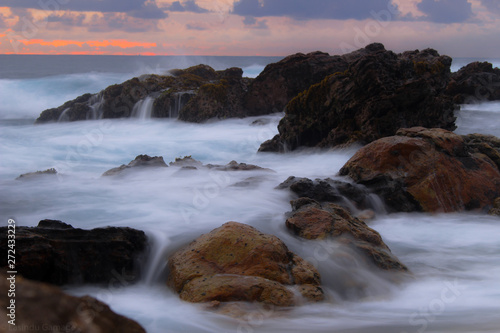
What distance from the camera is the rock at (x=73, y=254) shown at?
14.9ft

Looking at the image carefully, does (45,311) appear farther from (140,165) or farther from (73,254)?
(140,165)

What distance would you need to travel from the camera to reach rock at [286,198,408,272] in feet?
17.6

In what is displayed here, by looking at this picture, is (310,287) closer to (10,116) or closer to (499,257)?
(499,257)

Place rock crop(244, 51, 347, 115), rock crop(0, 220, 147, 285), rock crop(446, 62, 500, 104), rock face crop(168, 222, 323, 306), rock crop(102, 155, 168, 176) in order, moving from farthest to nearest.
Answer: rock crop(446, 62, 500, 104)
rock crop(244, 51, 347, 115)
rock crop(102, 155, 168, 176)
rock crop(0, 220, 147, 285)
rock face crop(168, 222, 323, 306)

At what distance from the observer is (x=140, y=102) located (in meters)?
21.4

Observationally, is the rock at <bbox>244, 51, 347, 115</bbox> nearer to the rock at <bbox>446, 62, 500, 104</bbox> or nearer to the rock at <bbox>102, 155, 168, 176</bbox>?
the rock at <bbox>446, 62, 500, 104</bbox>

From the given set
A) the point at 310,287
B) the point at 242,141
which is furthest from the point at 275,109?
the point at 310,287

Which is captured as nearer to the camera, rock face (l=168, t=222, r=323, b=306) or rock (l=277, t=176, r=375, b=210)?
rock face (l=168, t=222, r=323, b=306)

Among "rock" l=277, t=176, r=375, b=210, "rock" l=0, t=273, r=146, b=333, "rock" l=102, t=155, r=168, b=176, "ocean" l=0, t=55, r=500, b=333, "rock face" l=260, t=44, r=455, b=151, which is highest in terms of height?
"rock face" l=260, t=44, r=455, b=151

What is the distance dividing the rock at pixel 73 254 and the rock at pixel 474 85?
1767cm

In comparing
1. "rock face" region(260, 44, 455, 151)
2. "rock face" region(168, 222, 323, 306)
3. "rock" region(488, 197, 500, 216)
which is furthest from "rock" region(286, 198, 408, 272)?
"rock face" region(260, 44, 455, 151)

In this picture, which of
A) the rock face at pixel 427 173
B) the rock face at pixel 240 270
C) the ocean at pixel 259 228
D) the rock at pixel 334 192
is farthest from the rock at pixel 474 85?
the rock face at pixel 240 270

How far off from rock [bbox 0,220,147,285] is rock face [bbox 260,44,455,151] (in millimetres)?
7385

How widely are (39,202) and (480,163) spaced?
8.03 metres
